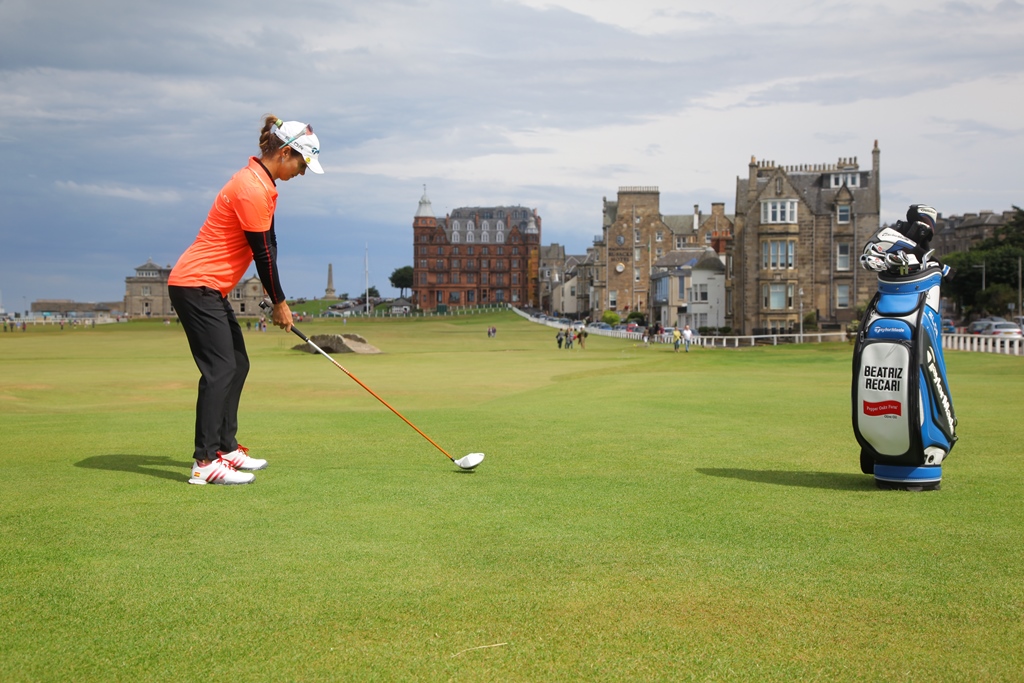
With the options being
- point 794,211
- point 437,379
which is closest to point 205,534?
point 437,379

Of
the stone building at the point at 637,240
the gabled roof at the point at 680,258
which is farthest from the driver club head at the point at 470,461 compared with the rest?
the stone building at the point at 637,240

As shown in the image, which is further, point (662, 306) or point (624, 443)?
point (662, 306)

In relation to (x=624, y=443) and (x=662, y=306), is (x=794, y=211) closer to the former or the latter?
(x=662, y=306)

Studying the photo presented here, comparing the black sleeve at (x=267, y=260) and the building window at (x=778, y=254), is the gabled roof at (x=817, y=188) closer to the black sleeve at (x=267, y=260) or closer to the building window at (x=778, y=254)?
the building window at (x=778, y=254)

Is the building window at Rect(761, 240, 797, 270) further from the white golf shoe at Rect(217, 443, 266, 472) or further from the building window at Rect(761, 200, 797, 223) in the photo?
the white golf shoe at Rect(217, 443, 266, 472)

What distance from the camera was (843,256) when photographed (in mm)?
76688

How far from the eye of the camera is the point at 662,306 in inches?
4373

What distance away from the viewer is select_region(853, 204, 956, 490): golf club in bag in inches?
360

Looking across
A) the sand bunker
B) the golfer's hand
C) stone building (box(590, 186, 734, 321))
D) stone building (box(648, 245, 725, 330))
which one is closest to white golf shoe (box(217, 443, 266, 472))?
the golfer's hand

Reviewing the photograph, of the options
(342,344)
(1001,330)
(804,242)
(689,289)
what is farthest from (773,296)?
(342,344)

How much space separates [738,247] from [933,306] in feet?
236

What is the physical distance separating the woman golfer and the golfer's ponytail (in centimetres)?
1

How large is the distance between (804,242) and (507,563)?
74593mm

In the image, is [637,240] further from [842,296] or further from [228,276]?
[228,276]
